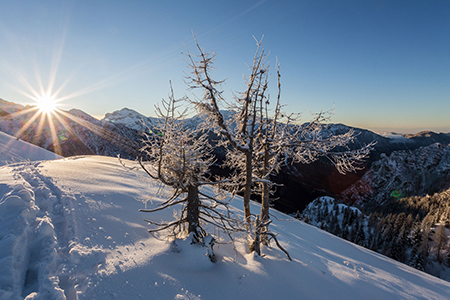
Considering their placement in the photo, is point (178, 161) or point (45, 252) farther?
point (178, 161)

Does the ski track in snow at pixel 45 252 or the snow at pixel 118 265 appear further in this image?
the snow at pixel 118 265

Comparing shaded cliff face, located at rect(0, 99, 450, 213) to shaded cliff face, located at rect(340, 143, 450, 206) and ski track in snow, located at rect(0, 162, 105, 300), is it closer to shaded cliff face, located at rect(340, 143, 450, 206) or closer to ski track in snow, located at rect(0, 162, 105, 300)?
shaded cliff face, located at rect(340, 143, 450, 206)

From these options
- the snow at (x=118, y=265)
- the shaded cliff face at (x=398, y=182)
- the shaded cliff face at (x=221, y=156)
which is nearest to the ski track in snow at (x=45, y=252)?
the snow at (x=118, y=265)

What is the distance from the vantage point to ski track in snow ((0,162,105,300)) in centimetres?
240

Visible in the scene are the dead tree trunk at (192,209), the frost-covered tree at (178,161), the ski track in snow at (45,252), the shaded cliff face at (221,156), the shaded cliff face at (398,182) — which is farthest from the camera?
the shaded cliff face at (398,182)

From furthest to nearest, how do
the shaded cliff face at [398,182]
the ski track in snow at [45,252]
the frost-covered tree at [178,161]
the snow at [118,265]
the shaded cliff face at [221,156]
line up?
1. the shaded cliff face at [398,182]
2. the shaded cliff face at [221,156]
3. the frost-covered tree at [178,161]
4. the snow at [118,265]
5. the ski track in snow at [45,252]

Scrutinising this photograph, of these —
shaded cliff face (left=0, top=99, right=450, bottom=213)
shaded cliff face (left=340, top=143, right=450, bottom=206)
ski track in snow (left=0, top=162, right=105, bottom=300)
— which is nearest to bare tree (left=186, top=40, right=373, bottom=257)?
shaded cliff face (left=0, top=99, right=450, bottom=213)

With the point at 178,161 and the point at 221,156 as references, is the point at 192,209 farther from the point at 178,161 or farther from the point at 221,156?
the point at 221,156

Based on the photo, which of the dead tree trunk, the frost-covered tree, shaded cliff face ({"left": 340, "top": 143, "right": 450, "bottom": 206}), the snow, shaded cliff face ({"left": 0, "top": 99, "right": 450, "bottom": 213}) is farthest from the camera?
shaded cliff face ({"left": 340, "top": 143, "right": 450, "bottom": 206})

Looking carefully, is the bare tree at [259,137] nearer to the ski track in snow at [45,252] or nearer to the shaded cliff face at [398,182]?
the ski track in snow at [45,252]

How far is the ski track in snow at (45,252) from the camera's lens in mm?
2400

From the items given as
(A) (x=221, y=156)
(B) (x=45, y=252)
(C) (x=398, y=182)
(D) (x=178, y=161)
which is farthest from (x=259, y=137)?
(C) (x=398, y=182)

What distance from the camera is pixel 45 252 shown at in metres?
2.85

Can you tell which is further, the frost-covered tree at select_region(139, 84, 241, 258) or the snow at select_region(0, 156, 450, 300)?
the frost-covered tree at select_region(139, 84, 241, 258)
